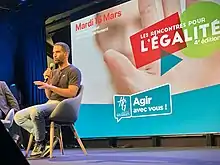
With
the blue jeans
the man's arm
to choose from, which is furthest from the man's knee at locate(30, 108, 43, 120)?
the man's arm

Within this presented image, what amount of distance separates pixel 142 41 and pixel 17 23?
2996mm

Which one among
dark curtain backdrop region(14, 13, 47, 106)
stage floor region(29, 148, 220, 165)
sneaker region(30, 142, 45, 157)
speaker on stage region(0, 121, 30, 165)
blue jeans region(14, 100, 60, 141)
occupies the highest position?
dark curtain backdrop region(14, 13, 47, 106)

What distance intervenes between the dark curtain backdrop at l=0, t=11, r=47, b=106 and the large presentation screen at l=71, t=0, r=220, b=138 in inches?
45.9

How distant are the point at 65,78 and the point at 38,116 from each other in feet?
1.06

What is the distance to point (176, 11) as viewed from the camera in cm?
406

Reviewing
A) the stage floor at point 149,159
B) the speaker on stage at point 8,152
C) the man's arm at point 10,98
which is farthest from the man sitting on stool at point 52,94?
the speaker on stage at point 8,152

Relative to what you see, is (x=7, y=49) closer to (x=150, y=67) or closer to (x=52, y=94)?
(x=150, y=67)

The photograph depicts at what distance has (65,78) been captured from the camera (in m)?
2.88

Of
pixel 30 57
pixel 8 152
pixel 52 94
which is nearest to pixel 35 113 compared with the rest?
pixel 52 94

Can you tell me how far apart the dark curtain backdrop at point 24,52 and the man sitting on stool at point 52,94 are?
125 inches

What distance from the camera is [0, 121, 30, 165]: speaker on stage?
29.6 inches

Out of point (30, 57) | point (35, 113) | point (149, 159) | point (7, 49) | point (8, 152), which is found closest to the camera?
point (8, 152)

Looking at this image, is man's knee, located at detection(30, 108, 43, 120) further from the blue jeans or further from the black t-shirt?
the black t-shirt

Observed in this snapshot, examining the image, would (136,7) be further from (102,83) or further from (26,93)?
(26,93)
